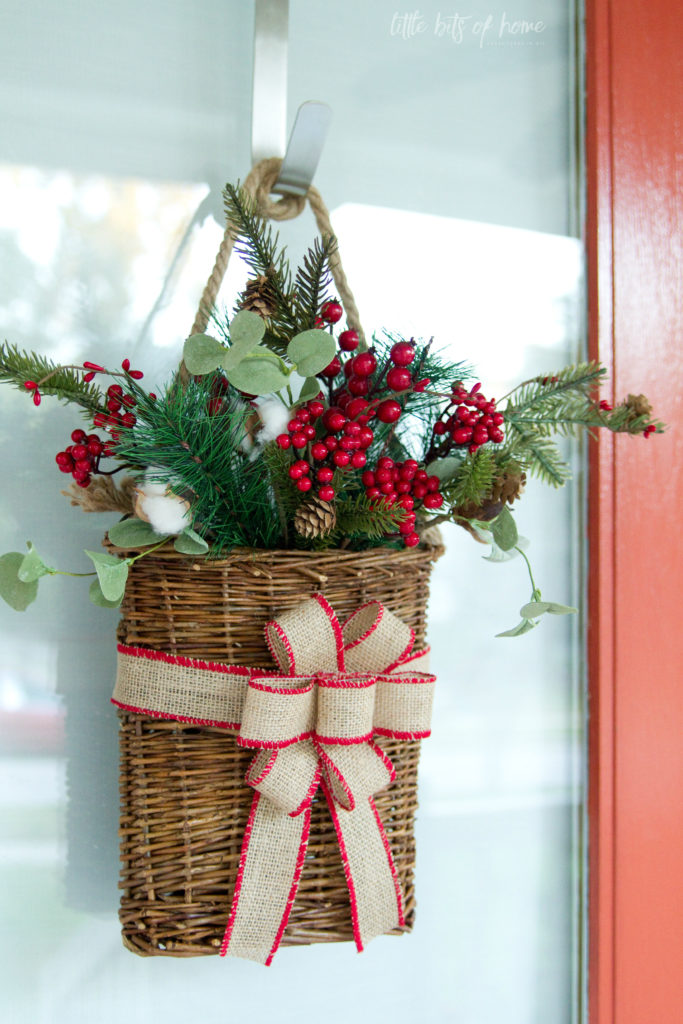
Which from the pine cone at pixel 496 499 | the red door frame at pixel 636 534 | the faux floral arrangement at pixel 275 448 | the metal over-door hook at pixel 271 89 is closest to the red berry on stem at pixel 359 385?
the faux floral arrangement at pixel 275 448

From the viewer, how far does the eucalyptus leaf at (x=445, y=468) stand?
56cm

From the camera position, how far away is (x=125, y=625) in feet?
1.87

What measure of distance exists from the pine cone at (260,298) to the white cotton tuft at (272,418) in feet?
0.23

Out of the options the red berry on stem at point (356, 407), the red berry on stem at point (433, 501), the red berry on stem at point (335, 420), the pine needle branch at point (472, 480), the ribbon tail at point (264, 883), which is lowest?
the ribbon tail at point (264, 883)

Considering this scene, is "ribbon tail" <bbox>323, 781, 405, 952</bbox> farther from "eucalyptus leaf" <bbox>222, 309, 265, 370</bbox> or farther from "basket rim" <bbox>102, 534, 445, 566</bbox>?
"eucalyptus leaf" <bbox>222, 309, 265, 370</bbox>

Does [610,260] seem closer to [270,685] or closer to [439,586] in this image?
Answer: [439,586]

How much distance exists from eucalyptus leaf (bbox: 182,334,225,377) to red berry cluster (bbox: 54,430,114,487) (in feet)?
0.31

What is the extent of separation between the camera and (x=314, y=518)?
509mm

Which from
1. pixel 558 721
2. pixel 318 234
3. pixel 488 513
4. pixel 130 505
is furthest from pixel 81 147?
pixel 558 721

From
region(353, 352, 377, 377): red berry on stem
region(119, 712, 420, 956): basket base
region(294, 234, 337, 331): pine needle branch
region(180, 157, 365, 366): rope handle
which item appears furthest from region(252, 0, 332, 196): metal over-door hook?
region(119, 712, 420, 956): basket base

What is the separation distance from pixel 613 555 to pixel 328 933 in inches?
19.3

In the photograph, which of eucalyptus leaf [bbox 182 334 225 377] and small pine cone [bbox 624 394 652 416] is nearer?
eucalyptus leaf [bbox 182 334 225 377]

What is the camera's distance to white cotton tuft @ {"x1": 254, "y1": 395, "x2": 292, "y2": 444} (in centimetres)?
52

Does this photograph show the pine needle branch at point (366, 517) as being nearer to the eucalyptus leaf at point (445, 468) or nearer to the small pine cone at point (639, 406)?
the eucalyptus leaf at point (445, 468)
